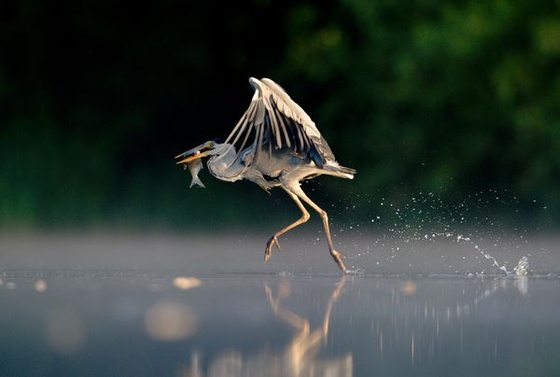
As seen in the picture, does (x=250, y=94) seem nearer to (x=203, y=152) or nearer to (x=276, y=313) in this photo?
(x=203, y=152)

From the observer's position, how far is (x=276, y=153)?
8883 mm

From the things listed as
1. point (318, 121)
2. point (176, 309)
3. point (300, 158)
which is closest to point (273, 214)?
point (318, 121)

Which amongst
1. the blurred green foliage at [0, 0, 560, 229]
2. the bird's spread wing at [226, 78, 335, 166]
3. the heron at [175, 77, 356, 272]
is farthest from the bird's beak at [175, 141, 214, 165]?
the blurred green foliage at [0, 0, 560, 229]

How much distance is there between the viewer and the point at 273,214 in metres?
13.5

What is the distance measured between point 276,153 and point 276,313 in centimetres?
235

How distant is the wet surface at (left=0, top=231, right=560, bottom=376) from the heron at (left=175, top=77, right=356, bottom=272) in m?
0.51

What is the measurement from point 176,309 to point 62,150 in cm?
808

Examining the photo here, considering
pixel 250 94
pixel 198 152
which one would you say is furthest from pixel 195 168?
pixel 250 94

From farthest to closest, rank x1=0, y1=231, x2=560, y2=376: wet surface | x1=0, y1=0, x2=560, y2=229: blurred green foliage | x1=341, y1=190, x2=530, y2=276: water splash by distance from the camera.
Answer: x1=0, y1=0, x2=560, y2=229: blurred green foliage < x1=341, y1=190, x2=530, y2=276: water splash < x1=0, y1=231, x2=560, y2=376: wet surface

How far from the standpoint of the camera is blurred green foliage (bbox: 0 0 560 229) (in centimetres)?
1288

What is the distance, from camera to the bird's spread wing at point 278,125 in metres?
8.34

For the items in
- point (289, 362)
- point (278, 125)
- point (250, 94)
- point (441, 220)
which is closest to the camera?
point (289, 362)

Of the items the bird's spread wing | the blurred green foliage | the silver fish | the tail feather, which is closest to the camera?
the bird's spread wing

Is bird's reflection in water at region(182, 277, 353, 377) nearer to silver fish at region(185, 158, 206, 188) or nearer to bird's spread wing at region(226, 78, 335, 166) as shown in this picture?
bird's spread wing at region(226, 78, 335, 166)
